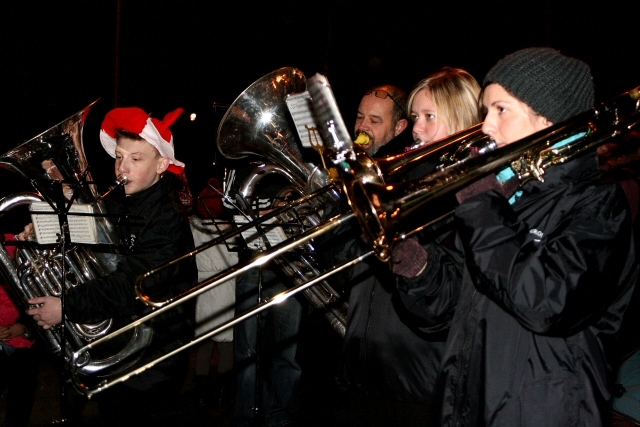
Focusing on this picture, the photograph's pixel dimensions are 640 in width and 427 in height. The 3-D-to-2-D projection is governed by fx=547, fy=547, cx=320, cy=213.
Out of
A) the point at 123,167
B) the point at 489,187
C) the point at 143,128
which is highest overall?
the point at 143,128

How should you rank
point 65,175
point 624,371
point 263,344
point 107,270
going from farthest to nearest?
point 263,344
point 624,371
point 107,270
point 65,175

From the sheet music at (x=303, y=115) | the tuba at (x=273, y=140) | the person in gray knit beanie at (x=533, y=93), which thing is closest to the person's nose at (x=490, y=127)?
the person in gray knit beanie at (x=533, y=93)

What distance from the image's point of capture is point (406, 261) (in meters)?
2.01

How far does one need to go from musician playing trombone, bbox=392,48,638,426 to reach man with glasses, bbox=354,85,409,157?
1.97 meters

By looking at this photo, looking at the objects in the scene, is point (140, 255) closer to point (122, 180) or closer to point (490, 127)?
point (122, 180)

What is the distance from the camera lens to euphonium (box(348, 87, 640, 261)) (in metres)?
1.86

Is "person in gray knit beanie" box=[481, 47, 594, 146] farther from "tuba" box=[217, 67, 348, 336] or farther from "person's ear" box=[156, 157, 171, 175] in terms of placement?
"person's ear" box=[156, 157, 171, 175]

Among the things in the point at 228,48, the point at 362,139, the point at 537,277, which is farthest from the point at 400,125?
the point at 228,48

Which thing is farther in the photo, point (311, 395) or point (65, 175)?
point (311, 395)

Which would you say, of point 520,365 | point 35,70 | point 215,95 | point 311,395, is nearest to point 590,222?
point 520,365

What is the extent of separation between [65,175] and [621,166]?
336cm

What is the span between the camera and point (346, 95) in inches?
346

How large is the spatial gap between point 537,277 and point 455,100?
1.26 m

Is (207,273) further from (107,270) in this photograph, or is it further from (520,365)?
(520,365)
